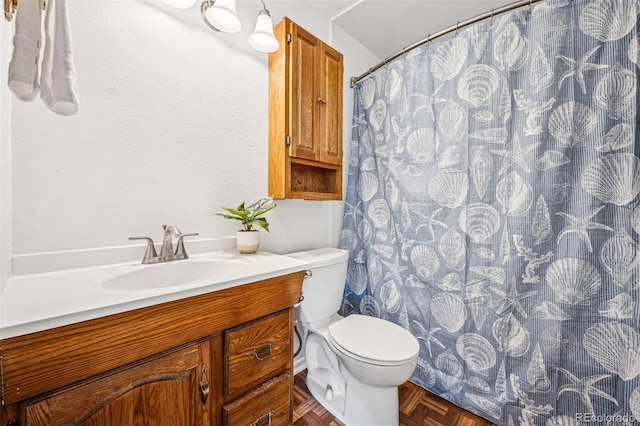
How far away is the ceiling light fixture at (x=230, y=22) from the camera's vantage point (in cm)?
103

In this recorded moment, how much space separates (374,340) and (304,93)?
131 cm

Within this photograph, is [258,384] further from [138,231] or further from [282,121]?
[282,121]

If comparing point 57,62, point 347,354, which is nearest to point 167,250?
point 57,62

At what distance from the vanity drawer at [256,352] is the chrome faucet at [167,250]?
1.39 feet

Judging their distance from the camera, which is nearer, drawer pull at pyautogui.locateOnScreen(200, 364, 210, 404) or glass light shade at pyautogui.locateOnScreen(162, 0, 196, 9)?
drawer pull at pyautogui.locateOnScreen(200, 364, 210, 404)

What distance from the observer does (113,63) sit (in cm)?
93

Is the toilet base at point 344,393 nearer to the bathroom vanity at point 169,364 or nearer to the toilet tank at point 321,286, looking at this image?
the toilet tank at point 321,286

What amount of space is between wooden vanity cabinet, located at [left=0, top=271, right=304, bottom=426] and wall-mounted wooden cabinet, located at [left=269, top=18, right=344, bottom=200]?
67cm

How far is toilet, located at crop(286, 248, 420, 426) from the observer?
105 cm

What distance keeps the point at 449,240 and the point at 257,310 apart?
1.05 metres

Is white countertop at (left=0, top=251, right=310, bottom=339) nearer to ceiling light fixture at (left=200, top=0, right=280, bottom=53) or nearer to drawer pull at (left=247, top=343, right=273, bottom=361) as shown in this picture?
drawer pull at (left=247, top=343, right=273, bottom=361)

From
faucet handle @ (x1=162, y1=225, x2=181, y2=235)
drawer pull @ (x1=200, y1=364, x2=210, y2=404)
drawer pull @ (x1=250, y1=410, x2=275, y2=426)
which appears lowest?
drawer pull @ (x1=250, y1=410, x2=275, y2=426)

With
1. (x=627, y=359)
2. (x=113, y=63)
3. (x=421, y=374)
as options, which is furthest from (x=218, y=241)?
(x=627, y=359)

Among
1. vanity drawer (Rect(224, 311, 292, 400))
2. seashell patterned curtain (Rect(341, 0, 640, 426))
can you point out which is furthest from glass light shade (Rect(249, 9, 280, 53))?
vanity drawer (Rect(224, 311, 292, 400))
